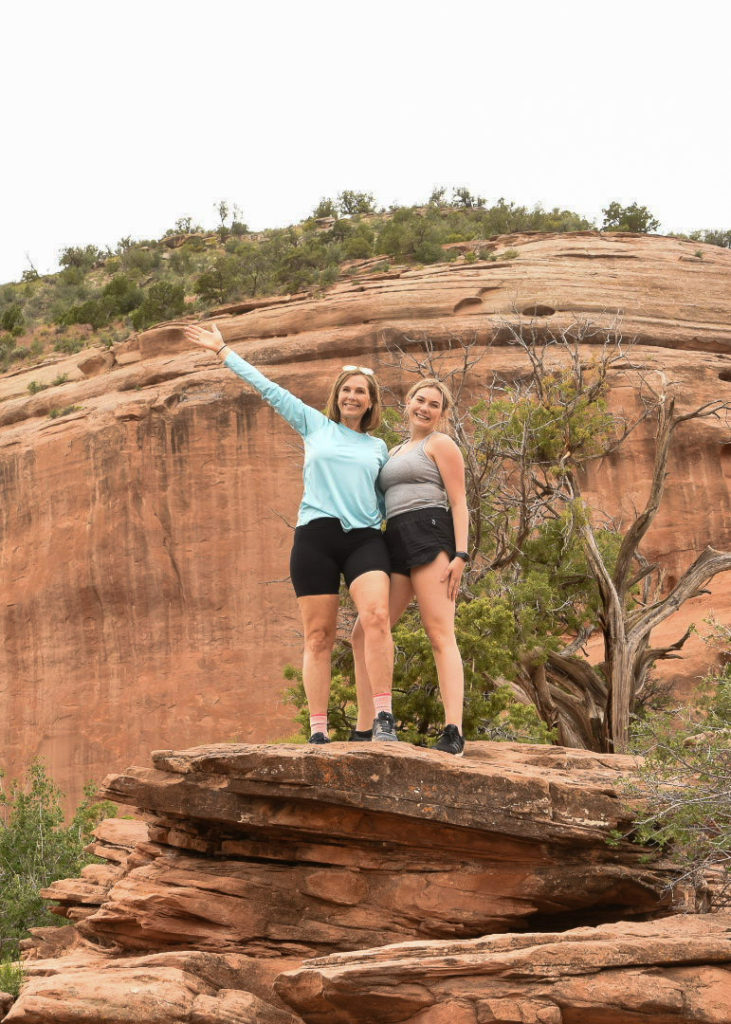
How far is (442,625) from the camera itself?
6.96 meters

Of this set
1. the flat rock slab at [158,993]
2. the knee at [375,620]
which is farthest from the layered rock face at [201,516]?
the knee at [375,620]

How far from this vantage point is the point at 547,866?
23.0 feet

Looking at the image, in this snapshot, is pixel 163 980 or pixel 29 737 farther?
pixel 29 737

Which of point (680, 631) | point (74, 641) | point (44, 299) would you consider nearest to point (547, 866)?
point (680, 631)

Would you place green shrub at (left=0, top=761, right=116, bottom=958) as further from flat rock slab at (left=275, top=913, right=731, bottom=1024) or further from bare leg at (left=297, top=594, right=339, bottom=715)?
flat rock slab at (left=275, top=913, right=731, bottom=1024)

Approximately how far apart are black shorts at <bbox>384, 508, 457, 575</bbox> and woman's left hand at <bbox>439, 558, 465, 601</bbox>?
0.10 m

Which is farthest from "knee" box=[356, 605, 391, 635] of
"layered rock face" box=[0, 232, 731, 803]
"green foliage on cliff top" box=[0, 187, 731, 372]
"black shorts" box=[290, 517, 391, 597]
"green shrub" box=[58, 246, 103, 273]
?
"green shrub" box=[58, 246, 103, 273]

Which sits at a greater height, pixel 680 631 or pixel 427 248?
pixel 427 248

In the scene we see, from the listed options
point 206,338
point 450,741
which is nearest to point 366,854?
point 450,741

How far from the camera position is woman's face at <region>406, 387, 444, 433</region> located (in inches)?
284

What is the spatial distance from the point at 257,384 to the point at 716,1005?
4.45m

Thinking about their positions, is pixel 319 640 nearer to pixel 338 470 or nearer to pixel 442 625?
pixel 442 625

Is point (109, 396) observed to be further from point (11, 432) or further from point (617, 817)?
point (617, 817)

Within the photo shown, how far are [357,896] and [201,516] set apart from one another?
15.7m
